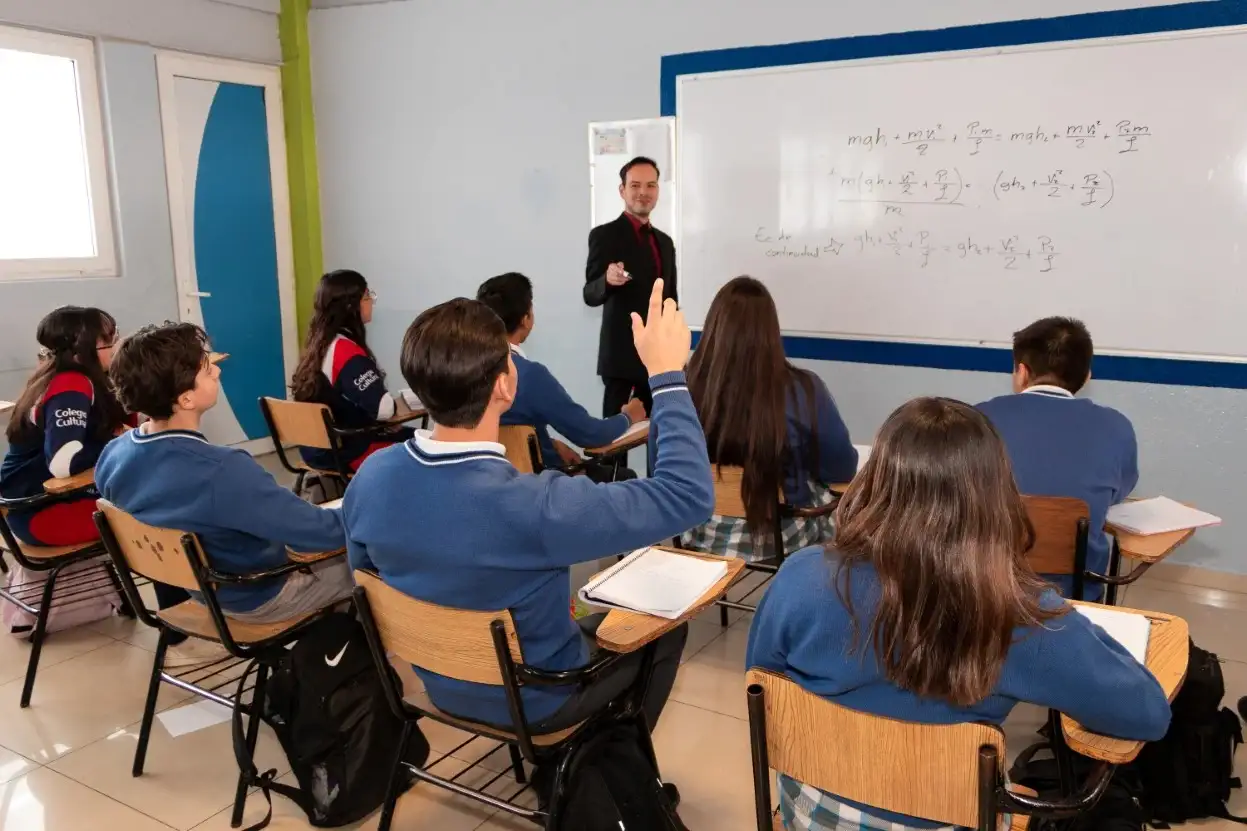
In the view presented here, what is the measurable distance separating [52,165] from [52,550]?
8.79ft

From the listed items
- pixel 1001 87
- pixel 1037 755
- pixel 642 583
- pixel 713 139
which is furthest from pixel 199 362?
pixel 1001 87

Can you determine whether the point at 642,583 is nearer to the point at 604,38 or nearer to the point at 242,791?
the point at 242,791

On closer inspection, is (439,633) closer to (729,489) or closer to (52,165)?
(729,489)

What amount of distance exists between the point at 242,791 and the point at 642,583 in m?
1.14

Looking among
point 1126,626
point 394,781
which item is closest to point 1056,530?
point 1126,626

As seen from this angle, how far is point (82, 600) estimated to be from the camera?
10.8 feet

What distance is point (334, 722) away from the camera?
2.09 metres

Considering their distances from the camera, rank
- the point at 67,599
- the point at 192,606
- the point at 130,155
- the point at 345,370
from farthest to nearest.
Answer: the point at 130,155 → the point at 345,370 → the point at 67,599 → the point at 192,606

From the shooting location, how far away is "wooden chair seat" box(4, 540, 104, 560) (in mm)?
2857

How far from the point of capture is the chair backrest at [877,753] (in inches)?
46.9

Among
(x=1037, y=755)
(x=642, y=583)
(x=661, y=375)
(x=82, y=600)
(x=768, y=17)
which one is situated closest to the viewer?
(x=661, y=375)

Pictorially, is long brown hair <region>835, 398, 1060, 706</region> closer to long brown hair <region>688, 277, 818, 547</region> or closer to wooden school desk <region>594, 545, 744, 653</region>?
wooden school desk <region>594, 545, 744, 653</region>

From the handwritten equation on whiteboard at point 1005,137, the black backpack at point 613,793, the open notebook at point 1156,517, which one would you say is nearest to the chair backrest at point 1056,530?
the open notebook at point 1156,517

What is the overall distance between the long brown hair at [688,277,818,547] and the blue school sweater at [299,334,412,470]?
142 cm
